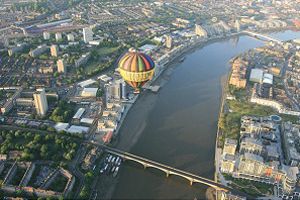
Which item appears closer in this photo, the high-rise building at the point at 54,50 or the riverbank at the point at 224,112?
the riverbank at the point at 224,112

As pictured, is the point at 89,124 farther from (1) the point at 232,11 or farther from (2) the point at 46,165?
(1) the point at 232,11

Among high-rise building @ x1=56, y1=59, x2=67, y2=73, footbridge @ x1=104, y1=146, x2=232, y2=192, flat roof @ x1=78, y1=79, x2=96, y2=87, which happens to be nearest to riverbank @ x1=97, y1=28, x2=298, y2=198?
footbridge @ x1=104, y1=146, x2=232, y2=192

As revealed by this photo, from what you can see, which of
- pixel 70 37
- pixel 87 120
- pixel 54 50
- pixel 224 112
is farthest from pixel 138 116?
pixel 70 37

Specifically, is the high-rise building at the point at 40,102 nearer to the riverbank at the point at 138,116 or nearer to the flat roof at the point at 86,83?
the flat roof at the point at 86,83

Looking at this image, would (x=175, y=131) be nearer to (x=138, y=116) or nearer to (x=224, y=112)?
(x=138, y=116)

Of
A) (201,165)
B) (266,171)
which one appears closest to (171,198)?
(201,165)

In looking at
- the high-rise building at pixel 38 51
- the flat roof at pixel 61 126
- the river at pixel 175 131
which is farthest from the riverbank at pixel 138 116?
the high-rise building at pixel 38 51

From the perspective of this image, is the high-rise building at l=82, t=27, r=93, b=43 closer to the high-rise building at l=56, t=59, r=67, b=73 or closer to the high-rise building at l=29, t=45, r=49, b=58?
the high-rise building at l=29, t=45, r=49, b=58
